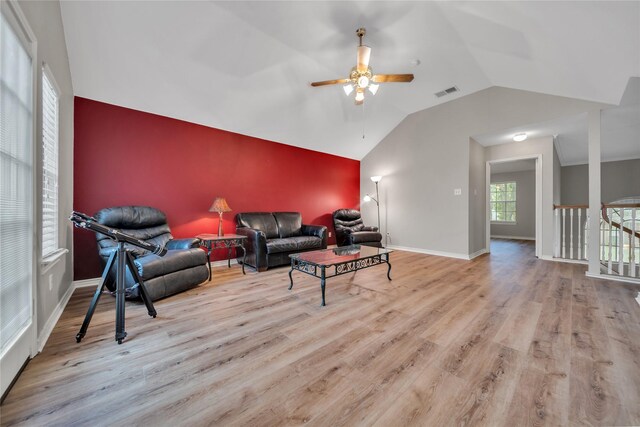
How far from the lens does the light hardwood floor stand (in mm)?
1173

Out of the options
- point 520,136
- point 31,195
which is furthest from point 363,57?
point 520,136

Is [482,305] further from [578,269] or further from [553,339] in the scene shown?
[578,269]

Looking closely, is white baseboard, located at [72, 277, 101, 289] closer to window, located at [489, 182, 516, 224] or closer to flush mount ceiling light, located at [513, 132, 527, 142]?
flush mount ceiling light, located at [513, 132, 527, 142]

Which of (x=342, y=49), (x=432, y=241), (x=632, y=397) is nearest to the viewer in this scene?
(x=632, y=397)

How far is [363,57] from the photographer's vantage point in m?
2.71

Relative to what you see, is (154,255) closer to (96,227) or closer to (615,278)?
(96,227)

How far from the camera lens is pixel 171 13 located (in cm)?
255

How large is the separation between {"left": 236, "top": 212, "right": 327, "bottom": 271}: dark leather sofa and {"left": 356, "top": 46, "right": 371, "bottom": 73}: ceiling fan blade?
254 cm

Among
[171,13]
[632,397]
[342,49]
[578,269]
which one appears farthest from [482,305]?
[171,13]

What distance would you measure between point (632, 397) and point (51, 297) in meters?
3.91

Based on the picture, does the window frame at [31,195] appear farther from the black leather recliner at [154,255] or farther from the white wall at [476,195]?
the white wall at [476,195]

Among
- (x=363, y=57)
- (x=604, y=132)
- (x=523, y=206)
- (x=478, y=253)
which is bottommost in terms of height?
(x=478, y=253)

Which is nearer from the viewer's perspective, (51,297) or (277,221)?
(51,297)

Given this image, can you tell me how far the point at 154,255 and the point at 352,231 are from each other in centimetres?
382
